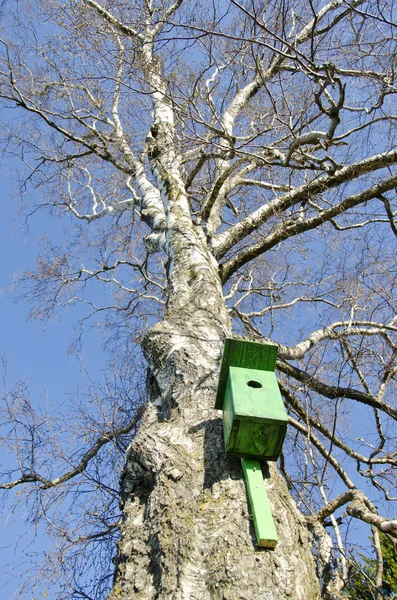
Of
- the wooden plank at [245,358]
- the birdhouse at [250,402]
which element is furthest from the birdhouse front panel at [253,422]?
the wooden plank at [245,358]

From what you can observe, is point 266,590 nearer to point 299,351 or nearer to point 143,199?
point 299,351

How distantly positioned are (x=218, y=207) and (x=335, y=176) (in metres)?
1.18

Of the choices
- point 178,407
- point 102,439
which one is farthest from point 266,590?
point 102,439

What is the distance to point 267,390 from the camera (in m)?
2.09

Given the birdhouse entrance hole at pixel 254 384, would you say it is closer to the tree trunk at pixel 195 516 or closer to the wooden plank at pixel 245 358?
the wooden plank at pixel 245 358

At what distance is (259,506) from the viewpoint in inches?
68.2

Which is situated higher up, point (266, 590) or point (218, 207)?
point (218, 207)

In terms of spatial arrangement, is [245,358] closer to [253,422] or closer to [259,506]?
[253,422]

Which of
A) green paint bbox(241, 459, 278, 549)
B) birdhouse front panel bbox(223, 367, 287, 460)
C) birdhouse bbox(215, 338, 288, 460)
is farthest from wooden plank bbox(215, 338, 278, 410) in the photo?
green paint bbox(241, 459, 278, 549)

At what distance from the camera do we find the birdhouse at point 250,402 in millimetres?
1901

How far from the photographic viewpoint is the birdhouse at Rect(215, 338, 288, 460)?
6.24 ft

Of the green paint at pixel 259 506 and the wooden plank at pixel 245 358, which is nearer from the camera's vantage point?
the green paint at pixel 259 506

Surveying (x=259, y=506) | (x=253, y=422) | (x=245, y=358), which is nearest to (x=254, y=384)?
(x=245, y=358)

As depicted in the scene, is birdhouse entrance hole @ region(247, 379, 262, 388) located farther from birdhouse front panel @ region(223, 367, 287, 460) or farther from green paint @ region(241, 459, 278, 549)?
green paint @ region(241, 459, 278, 549)
